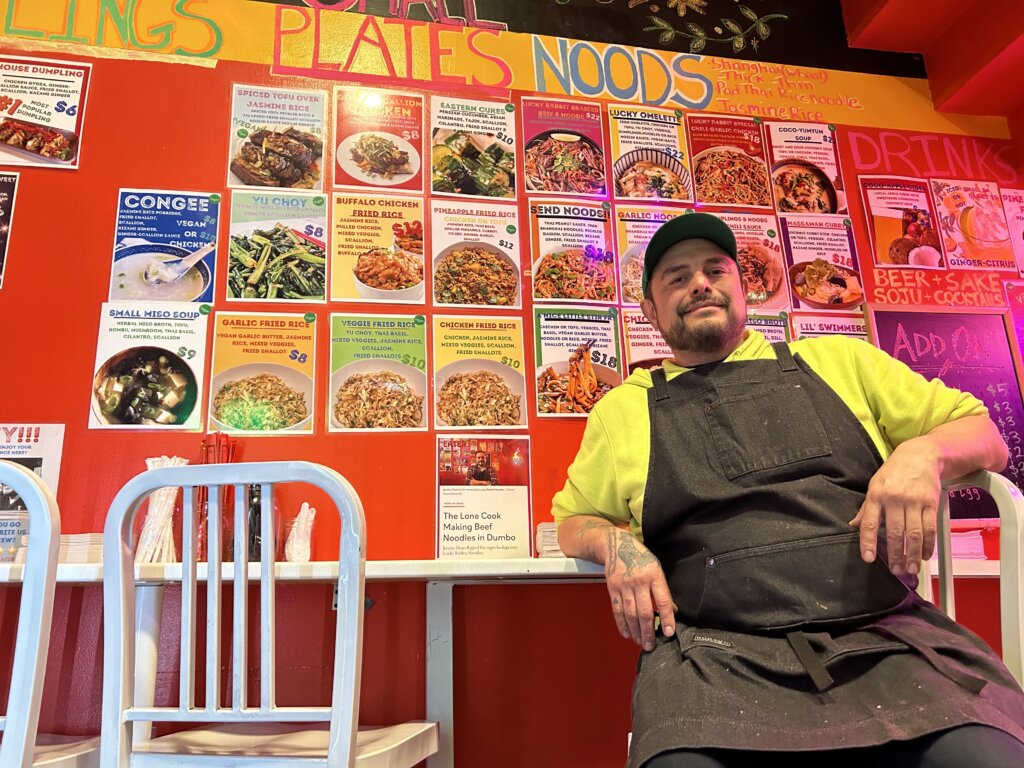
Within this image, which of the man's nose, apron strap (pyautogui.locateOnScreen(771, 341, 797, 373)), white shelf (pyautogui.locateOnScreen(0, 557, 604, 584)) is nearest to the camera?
white shelf (pyautogui.locateOnScreen(0, 557, 604, 584))

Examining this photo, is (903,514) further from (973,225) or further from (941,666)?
(973,225)

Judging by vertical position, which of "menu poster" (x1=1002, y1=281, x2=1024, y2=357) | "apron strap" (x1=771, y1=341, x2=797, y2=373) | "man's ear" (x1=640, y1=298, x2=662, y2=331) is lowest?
"apron strap" (x1=771, y1=341, x2=797, y2=373)

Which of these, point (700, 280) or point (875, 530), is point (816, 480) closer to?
point (875, 530)

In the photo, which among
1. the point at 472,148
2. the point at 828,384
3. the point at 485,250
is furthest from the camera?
the point at 472,148

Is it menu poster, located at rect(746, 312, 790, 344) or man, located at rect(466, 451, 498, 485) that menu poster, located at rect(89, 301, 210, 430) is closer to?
man, located at rect(466, 451, 498, 485)

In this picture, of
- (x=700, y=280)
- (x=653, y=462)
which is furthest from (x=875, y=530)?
(x=700, y=280)

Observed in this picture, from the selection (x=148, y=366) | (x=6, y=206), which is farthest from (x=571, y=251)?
(x=6, y=206)

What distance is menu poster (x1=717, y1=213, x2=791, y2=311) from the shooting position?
9.34ft

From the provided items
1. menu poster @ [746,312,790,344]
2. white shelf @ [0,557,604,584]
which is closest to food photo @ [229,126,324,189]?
white shelf @ [0,557,604,584]

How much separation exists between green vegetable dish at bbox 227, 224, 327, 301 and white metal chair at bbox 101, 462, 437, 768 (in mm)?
1244

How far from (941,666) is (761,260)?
6.28ft

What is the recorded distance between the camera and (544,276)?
8.96ft

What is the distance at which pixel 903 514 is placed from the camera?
1.39 m

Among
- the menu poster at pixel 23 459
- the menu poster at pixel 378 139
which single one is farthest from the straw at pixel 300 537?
the menu poster at pixel 378 139
